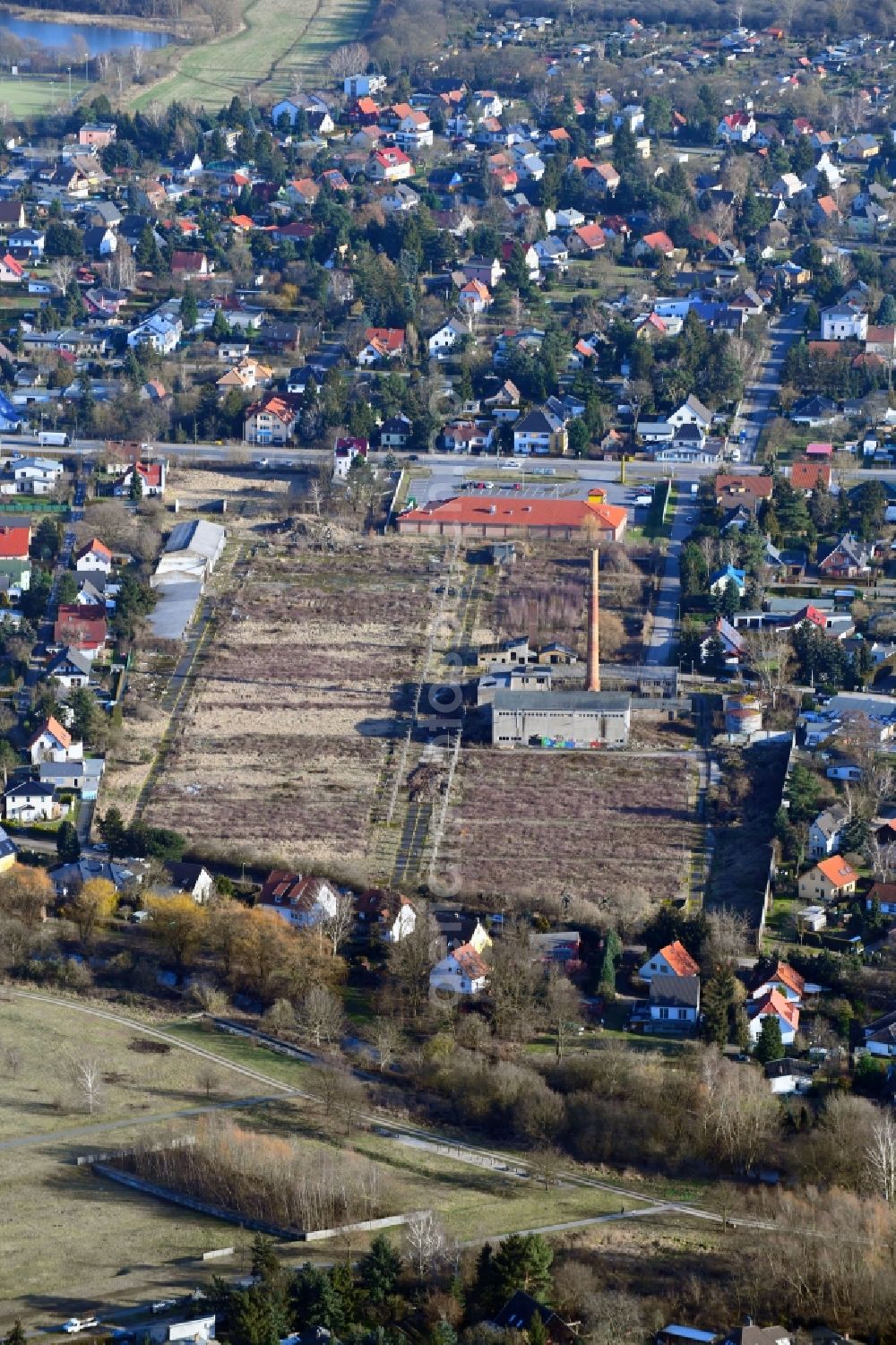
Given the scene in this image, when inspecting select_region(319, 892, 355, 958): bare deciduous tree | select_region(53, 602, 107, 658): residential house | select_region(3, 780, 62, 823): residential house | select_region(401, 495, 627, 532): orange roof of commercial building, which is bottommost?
select_region(319, 892, 355, 958): bare deciduous tree

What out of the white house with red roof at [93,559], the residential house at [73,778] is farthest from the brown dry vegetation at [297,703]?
the white house with red roof at [93,559]

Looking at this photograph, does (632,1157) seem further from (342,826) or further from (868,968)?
(342,826)

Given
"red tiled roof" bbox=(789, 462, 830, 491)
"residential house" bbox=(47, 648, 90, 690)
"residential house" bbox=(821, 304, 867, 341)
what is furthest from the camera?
"residential house" bbox=(821, 304, 867, 341)

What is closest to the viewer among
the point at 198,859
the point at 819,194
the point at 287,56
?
the point at 198,859

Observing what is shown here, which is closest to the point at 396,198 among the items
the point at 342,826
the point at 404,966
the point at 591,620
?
the point at 591,620

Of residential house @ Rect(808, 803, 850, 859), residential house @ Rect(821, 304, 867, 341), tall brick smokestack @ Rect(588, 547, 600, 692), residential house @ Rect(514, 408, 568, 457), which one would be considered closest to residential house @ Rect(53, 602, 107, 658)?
tall brick smokestack @ Rect(588, 547, 600, 692)

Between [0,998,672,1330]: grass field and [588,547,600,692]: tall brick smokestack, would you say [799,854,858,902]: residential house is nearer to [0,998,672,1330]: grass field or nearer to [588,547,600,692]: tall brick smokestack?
[588,547,600,692]: tall brick smokestack

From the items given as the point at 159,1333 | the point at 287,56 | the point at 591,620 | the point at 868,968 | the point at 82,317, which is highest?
the point at 287,56
